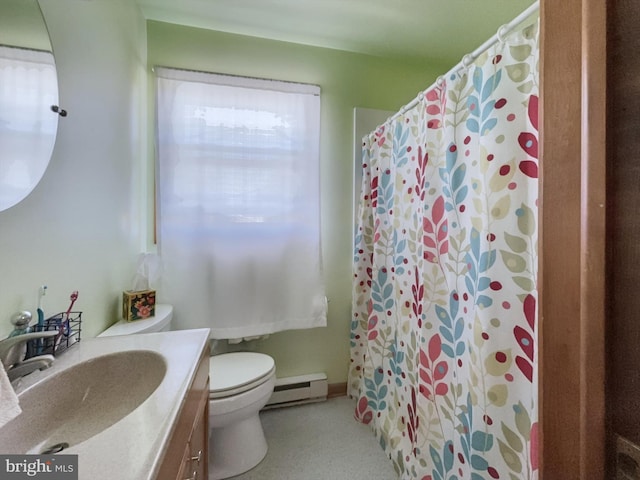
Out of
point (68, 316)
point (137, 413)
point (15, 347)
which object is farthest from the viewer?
point (68, 316)

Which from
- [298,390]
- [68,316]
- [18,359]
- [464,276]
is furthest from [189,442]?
[298,390]

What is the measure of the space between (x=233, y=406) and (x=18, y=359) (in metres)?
0.80

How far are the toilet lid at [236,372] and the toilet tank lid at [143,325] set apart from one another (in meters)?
0.34

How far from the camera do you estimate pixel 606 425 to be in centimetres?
30

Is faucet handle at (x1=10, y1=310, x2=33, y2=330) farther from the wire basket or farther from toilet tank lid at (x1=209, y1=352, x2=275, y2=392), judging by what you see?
toilet tank lid at (x1=209, y1=352, x2=275, y2=392)

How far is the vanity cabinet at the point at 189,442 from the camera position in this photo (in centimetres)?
54

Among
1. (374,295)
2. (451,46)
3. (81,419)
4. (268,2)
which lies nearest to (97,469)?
(81,419)

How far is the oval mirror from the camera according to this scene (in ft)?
2.35

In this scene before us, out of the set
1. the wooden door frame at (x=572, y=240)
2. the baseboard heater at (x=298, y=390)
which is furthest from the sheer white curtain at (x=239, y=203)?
the wooden door frame at (x=572, y=240)

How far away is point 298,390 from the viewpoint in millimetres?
1805

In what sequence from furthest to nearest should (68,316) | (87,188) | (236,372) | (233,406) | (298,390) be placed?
(298,390) → (236,372) → (233,406) → (87,188) → (68,316)

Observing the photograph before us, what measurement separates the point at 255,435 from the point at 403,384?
0.79 meters

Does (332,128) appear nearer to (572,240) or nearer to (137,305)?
(137,305)

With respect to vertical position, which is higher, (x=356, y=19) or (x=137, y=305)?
(x=356, y=19)
